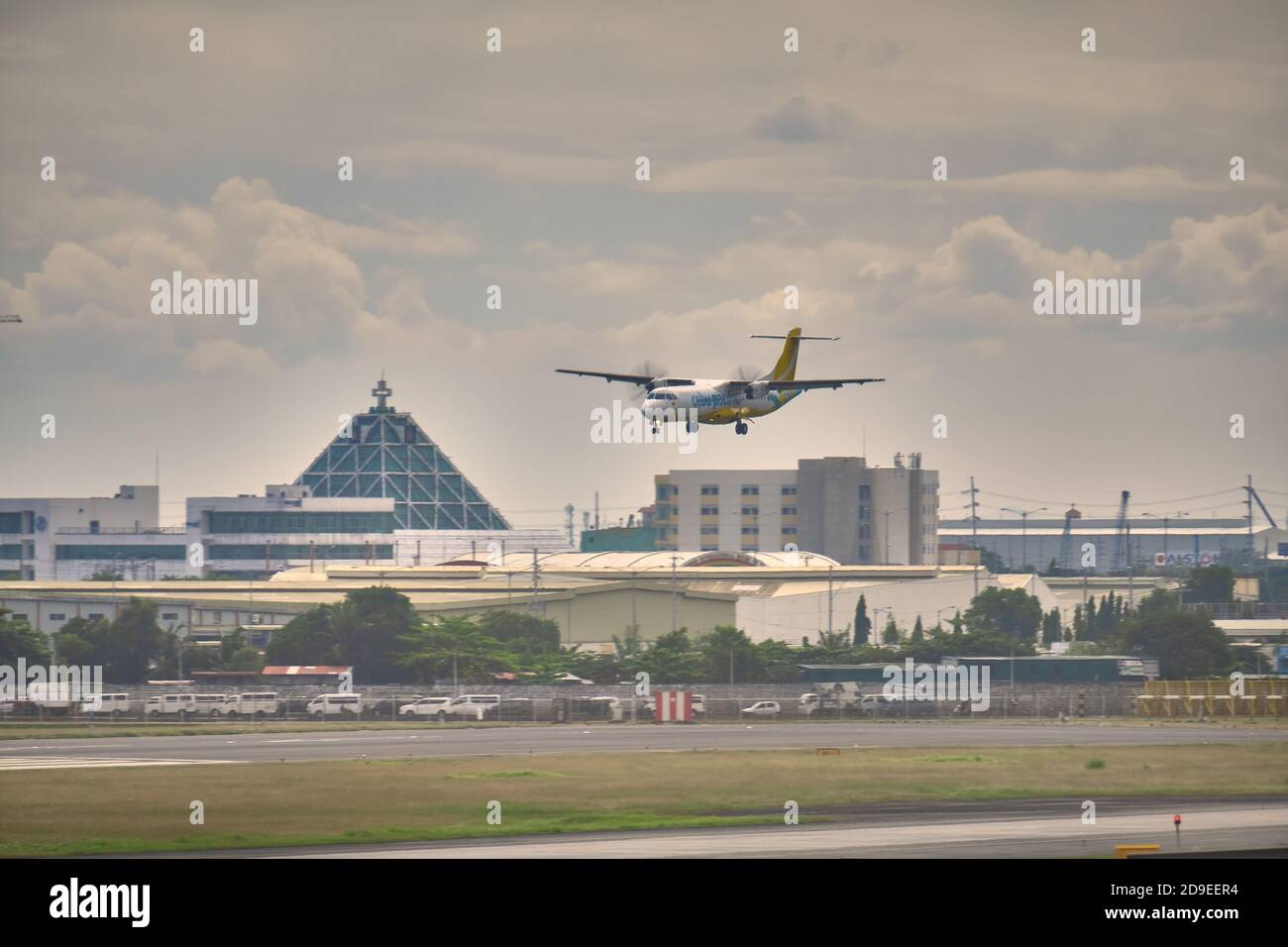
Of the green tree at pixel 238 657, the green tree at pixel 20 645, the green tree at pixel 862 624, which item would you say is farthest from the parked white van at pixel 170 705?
the green tree at pixel 862 624

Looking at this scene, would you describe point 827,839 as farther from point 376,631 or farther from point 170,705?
point 376,631

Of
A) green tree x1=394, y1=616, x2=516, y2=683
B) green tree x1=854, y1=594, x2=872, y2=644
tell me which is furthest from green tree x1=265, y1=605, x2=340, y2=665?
green tree x1=854, y1=594, x2=872, y2=644

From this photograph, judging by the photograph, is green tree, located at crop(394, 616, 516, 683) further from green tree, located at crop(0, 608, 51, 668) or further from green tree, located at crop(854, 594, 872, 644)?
green tree, located at crop(854, 594, 872, 644)

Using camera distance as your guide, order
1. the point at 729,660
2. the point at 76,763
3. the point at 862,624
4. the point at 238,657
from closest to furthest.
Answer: the point at 76,763, the point at 729,660, the point at 238,657, the point at 862,624

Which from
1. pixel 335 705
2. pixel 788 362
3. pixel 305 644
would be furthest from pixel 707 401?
pixel 305 644

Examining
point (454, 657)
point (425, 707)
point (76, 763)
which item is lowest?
point (425, 707)

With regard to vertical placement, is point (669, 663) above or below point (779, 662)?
above
